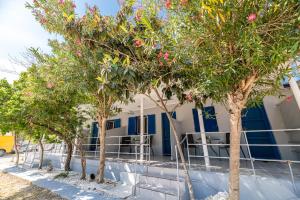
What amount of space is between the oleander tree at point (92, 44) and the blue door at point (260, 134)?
4957 mm

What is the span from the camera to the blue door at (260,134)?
6.09 meters

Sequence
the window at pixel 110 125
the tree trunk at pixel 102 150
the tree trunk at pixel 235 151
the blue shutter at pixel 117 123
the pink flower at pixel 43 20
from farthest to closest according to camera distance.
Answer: the window at pixel 110 125 < the blue shutter at pixel 117 123 < the tree trunk at pixel 102 150 < the pink flower at pixel 43 20 < the tree trunk at pixel 235 151

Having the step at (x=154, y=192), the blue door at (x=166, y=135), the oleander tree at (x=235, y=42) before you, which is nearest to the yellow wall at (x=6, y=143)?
the blue door at (x=166, y=135)

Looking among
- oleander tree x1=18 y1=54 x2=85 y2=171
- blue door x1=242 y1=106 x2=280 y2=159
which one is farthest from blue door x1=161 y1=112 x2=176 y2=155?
oleander tree x1=18 y1=54 x2=85 y2=171

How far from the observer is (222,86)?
246 centimetres

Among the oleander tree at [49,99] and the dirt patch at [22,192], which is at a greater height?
the oleander tree at [49,99]

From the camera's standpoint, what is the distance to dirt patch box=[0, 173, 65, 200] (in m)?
4.96

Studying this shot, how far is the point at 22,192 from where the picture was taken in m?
5.52

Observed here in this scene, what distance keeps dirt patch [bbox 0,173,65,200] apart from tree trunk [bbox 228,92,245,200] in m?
4.63

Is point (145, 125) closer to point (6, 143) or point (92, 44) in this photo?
point (92, 44)

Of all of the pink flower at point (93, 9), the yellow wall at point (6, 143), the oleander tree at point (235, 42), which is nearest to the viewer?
the oleander tree at point (235, 42)

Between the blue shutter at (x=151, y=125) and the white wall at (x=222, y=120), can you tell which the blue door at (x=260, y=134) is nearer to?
the white wall at (x=222, y=120)

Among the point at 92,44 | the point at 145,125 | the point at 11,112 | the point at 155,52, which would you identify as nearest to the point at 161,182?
the point at 155,52

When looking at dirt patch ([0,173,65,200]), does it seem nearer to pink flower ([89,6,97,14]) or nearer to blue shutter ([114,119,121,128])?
pink flower ([89,6,97,14])
